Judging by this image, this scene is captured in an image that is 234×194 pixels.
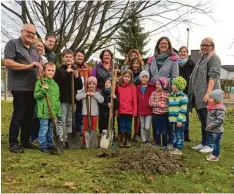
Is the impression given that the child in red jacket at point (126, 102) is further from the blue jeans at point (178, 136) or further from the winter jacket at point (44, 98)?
the winter jacket at point (44, 98)

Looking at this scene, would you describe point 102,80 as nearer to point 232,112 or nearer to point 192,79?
point 192,79

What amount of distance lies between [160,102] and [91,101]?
4.16 ft

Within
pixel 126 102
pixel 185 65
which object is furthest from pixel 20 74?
pixel 185 65

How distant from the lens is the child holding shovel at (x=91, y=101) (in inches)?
266

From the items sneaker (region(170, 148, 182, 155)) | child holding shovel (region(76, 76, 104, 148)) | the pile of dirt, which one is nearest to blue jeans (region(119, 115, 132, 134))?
child holding shovel (region(76, 76, 104, 148))

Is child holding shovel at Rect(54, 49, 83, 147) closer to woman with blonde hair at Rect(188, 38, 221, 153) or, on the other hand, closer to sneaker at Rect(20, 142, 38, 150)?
sneaker at Rect(20, 142, 38, 150)

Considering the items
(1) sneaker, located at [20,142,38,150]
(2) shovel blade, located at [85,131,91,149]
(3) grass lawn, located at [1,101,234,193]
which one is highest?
(2) shovel blade, located at [85,131,91,149]

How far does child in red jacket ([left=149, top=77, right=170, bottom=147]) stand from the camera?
648 cm

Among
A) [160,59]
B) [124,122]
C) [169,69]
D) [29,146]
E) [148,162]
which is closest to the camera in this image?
[148,162]

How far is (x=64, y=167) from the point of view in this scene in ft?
16.8

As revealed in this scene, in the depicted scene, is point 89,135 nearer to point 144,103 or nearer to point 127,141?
point 127,141

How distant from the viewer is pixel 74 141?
6578mm

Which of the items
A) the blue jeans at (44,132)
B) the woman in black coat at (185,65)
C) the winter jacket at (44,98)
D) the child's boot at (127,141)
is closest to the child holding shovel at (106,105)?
the child's boot at (127,141)

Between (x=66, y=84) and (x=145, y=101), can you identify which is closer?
(x=66, y=84)
